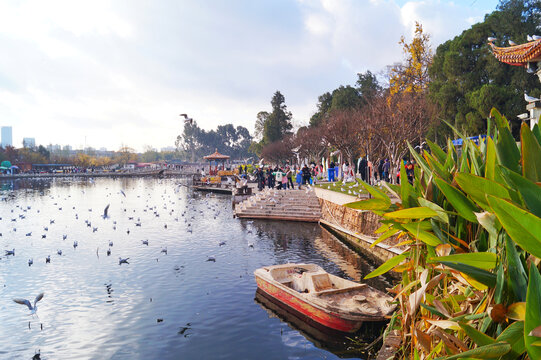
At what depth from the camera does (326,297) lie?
10758 mm

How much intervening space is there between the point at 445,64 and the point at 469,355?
1370 inches

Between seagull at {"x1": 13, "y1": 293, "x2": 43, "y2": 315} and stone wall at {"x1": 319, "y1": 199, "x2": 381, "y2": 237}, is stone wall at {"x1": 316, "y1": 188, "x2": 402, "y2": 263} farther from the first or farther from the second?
seagull at {"x1": 13, "y1": 293, "x2": 43, "y2": 315}

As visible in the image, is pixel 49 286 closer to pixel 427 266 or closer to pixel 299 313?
pixel 299 313

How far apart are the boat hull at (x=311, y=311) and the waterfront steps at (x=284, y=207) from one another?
14722 millimetres

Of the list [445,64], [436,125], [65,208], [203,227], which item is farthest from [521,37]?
[65,208]

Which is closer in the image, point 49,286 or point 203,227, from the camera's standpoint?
point 49,286

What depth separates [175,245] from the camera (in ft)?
68.3

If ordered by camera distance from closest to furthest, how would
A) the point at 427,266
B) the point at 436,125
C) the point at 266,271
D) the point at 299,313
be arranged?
the point at 427,266 < the point at 299,313 < the point at 266,271 < the point at 436,125

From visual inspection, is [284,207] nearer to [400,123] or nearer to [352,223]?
[352,223]

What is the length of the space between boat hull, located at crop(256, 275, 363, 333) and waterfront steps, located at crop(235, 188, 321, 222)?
14.7 metres

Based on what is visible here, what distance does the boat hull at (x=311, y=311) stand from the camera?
9.81 metres

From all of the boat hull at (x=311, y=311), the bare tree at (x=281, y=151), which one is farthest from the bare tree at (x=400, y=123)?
Result: the bare tree at (x=281, y=151)

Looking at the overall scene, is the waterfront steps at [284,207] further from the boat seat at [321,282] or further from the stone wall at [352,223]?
the boat seat at [321,282]

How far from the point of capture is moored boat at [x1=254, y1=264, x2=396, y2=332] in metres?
9.77
